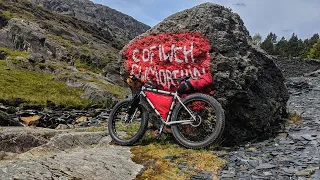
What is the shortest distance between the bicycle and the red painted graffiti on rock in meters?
0.50

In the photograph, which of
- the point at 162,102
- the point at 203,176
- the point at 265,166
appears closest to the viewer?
the point at 203,176

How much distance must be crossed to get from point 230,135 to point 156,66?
368 cm

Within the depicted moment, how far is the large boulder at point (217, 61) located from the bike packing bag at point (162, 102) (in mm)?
595

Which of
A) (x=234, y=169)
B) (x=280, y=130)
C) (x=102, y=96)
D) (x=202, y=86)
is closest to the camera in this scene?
(x=234, y=169)

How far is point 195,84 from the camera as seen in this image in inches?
437

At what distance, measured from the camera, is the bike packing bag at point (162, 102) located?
37.1 feet

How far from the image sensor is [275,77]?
1437 cm

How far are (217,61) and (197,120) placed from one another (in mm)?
2209

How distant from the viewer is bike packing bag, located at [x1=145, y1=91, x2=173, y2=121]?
11312 mm

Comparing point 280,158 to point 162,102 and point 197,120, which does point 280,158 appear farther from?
point 162,102

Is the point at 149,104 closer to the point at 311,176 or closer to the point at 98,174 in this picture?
the point at 98,174

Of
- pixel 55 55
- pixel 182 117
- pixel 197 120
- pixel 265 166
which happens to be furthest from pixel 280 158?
pixel 55 55

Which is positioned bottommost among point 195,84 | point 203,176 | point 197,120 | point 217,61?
point 203,176

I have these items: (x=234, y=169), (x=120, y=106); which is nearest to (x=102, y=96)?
(x=120, y=106)
